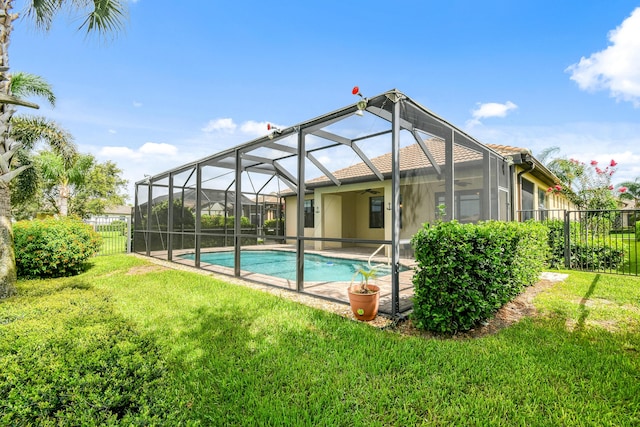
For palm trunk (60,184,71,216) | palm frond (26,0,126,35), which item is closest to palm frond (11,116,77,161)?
palm trunk (60,184,71,216)

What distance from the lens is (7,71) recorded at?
18.5 feet

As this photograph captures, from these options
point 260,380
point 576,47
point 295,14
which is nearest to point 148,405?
point 260,380

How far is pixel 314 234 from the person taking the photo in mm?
14891

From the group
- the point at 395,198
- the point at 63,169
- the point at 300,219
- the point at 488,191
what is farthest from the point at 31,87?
the point at 488,191

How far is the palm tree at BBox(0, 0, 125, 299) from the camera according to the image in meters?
5.52

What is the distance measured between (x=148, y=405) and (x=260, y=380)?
1031mm

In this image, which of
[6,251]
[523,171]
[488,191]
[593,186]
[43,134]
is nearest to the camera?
[6,251]

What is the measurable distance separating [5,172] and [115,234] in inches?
349

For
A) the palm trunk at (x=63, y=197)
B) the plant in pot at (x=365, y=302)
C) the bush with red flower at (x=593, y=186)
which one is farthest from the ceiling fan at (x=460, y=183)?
the palm trunk at (x=63, y=197)

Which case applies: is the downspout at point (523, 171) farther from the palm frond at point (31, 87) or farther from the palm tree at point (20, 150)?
the palm frond at point (31, 87)

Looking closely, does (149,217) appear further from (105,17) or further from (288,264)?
(105,17)

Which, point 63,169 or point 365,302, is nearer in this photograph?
point 365,302

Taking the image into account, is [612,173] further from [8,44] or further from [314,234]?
[8,44]

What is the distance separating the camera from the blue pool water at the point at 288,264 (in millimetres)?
8305
